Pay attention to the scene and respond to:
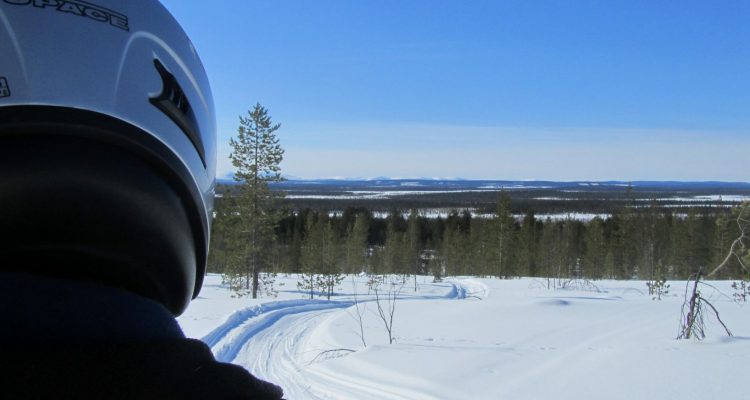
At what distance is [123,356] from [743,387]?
5389 mm

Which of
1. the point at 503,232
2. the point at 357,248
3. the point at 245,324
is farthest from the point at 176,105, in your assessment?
the point at 357,248

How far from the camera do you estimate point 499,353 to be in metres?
6.65

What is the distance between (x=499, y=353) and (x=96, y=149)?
20.8 ft

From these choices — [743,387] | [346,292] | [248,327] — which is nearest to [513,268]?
[346,292]

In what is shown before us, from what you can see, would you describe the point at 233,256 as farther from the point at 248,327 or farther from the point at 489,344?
the point at 489,344

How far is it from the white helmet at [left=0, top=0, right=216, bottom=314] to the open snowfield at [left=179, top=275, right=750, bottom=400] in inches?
184

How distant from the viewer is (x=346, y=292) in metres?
27.6

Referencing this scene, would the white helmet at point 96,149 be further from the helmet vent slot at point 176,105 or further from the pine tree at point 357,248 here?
A: the pine tree at point 357,248

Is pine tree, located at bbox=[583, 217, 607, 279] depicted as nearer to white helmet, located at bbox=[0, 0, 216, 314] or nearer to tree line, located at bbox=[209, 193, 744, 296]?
tree line, located at bbox=[209, 193, 744, 296]

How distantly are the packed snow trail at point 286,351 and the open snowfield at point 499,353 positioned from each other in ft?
0.08

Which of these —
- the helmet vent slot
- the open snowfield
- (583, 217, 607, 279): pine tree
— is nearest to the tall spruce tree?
the open snowfield

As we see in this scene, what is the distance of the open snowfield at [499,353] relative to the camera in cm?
518

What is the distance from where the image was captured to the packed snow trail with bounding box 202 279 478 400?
5.89m

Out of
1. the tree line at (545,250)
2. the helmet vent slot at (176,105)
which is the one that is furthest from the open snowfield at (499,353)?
the tree line at (545,250)
